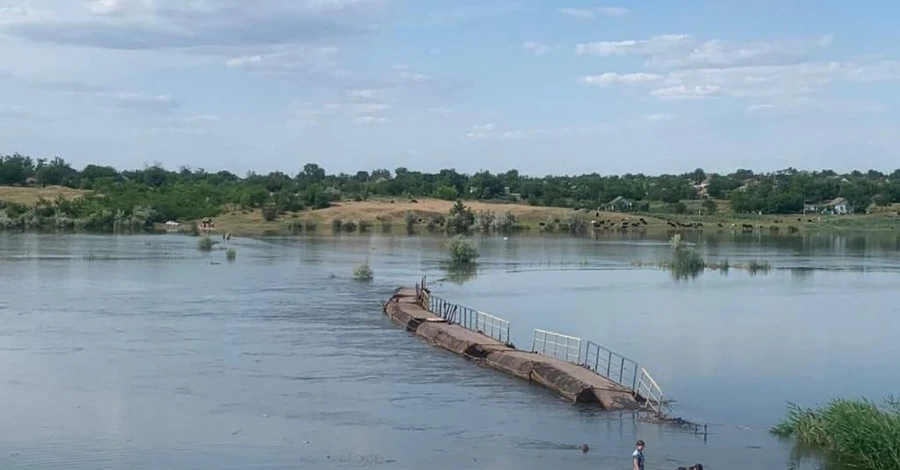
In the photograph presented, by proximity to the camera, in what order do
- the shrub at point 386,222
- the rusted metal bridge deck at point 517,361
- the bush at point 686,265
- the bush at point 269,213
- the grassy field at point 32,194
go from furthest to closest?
1. the grassy field at point 32,194
2. the bush at point 269,213
3. the shrub at point 386,222
4. the bush at point 686,265
5. the rusted metal bridge deck at point 517,361

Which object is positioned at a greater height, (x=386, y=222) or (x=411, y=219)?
(x=411, y=219)

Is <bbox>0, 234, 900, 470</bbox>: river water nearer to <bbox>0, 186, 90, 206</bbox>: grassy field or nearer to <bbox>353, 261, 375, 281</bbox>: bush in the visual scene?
<bbox>353, 261, 375, 281</bbox>: bush

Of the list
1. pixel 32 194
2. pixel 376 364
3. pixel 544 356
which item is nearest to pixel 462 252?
pixel 376 364

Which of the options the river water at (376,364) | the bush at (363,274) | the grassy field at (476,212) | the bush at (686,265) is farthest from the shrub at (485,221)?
the bush at (363,274)

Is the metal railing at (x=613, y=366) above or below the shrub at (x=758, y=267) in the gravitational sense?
below

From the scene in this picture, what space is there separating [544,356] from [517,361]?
5.99 ft

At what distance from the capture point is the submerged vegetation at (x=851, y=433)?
2836cm

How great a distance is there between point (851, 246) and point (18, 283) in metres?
88.4

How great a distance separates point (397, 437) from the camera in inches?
1291

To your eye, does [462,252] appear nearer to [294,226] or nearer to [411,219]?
[294,226]

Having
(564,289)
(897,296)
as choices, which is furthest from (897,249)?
(564,289)

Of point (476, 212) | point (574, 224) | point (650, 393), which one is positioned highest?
point (476, 212)

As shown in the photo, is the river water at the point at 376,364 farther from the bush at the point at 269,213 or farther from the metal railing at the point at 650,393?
the bush at the point at 269,213

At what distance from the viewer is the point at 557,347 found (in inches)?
1911
